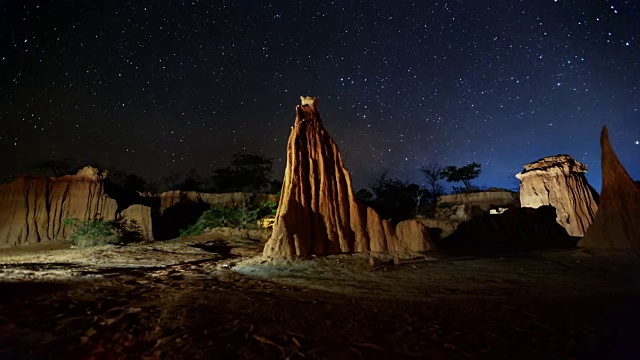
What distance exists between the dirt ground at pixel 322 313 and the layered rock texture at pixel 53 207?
48.0 feet

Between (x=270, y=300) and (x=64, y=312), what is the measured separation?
138 inches

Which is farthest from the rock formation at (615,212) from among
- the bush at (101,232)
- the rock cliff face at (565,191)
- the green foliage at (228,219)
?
the bush at (101,232)

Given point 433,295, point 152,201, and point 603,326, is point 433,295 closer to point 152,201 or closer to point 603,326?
point 603,326

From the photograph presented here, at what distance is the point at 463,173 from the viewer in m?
48.2

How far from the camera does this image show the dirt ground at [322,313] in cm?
385

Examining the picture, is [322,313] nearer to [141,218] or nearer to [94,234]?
[94,234]

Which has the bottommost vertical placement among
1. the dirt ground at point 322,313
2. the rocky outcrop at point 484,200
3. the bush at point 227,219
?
the dirt ground at point 322,313

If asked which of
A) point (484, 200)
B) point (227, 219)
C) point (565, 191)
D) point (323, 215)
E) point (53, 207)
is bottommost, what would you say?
point (227, 219)

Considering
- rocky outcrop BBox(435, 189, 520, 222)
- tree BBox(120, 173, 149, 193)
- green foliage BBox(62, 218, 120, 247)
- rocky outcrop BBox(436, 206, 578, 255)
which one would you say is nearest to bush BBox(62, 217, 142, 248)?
green foliage BBox(62, 218, 120, 247)

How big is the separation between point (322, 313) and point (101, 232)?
19535 mm

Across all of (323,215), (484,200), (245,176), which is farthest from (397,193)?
(323,215)

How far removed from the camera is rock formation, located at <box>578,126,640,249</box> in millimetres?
12820

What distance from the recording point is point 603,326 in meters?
4.50

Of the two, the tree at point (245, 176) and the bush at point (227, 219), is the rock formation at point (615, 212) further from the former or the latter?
the tree at point (245, 176)
